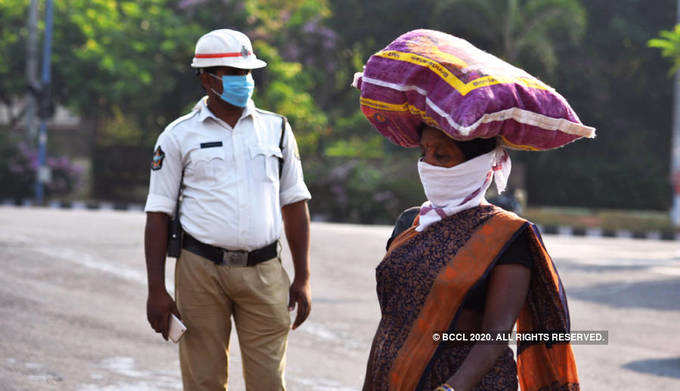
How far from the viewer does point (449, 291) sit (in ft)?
8.25

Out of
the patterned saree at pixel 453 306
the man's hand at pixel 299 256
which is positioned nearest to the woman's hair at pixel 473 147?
the patterned saree at pixel 453 306

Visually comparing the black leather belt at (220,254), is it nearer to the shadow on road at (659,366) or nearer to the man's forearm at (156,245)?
the man's forearm at (156,245)

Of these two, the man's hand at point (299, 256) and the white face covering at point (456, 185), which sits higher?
the white face covering at point (456, 185)

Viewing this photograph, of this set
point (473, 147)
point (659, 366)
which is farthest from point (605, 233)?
point (473, 147)

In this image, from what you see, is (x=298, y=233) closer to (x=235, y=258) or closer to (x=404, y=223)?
(x=235, y=258)

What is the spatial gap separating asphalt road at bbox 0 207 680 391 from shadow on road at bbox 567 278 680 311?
0.08ft

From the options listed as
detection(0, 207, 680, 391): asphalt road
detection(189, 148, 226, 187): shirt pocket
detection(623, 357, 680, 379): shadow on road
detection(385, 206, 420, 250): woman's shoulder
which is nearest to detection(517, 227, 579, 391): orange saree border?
detection(385, 206, 420, 250): woman's shoulder

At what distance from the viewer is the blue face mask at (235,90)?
4031mm

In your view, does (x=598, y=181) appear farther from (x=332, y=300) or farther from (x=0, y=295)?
(x=0, y=295)

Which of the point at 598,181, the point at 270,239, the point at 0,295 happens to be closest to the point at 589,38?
the point at 598,181

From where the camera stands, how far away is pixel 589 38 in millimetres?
33000

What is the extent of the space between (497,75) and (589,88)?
3049 centimetres

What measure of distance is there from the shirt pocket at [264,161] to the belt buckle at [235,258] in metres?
0.33

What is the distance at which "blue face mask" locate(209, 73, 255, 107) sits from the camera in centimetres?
403
